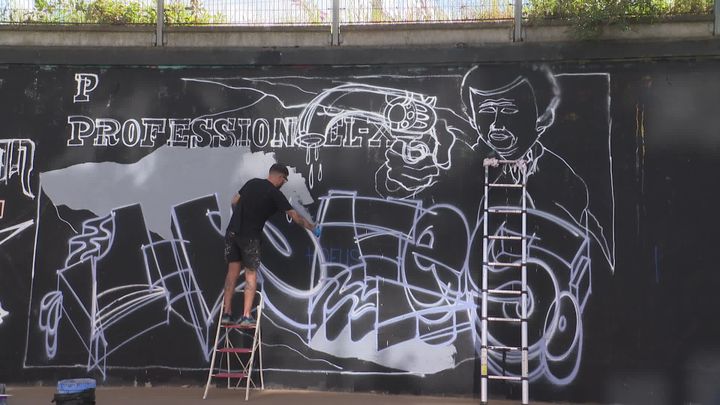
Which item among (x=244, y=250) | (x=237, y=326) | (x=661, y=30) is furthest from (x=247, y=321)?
(x=661, y=30)

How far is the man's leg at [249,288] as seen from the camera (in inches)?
341

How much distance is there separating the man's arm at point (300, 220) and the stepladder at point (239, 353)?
949 millimetres

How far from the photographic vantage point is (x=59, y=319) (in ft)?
30.1

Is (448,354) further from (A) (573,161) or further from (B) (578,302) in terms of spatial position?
(A) (573,161)

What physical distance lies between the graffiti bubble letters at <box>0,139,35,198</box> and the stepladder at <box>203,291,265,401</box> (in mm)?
2847

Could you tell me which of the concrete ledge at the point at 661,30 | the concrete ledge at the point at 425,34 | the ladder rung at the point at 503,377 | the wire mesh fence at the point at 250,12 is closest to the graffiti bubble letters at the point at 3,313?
the wire mesh fence at the point at 250,12

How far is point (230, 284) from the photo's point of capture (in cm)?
880

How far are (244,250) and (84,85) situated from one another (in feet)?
9.43

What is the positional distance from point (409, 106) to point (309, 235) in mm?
1858

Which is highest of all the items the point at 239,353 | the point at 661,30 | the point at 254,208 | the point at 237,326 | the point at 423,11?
the point at 423,11

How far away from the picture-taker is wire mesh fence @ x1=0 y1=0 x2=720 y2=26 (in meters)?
8.78

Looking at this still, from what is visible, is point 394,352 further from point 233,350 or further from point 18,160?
point 18,160

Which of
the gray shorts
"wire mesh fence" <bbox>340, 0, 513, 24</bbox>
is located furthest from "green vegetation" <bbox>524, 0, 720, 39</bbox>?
the gray shorts

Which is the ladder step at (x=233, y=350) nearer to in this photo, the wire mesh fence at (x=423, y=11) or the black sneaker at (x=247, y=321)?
the black sneaker at (x=247, y=321)
